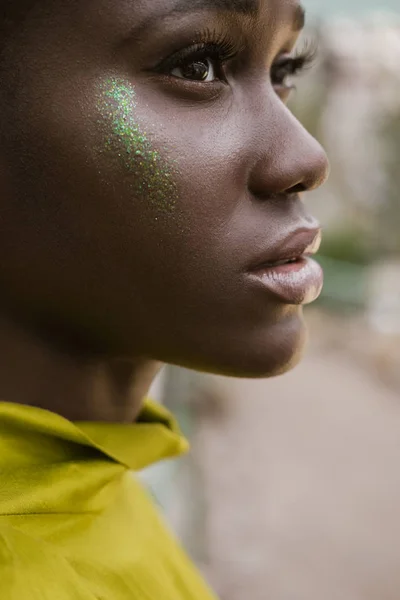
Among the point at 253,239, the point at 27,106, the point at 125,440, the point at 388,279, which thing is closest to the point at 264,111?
the point at 253,239

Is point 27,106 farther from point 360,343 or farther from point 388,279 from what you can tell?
point 388,279

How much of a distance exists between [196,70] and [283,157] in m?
0.14

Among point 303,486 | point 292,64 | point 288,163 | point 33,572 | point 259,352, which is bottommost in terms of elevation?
point 33,572

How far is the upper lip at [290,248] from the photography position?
3.07ft

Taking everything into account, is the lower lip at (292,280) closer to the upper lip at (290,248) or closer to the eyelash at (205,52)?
the upper lip at (290,248)

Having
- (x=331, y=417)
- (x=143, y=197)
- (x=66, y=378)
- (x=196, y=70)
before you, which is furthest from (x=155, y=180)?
(x=331, y=417)

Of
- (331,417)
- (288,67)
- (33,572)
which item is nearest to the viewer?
(33,572)

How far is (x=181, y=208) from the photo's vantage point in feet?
2.97

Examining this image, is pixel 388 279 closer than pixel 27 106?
No

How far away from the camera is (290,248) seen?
3.13 ft

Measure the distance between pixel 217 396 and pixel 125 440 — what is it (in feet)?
16.1

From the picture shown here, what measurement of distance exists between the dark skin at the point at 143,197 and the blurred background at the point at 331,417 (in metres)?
0.61

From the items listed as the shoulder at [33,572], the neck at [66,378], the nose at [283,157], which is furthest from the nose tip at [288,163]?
the shoulder at [33,572]

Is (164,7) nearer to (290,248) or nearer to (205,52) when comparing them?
(205,52)
